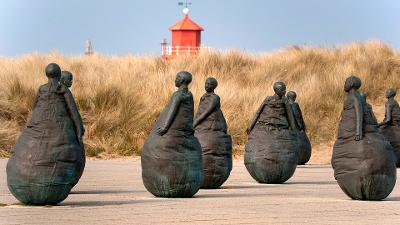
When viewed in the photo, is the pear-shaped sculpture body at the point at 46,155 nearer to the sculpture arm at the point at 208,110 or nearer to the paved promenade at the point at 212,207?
the paved promenade at the point at 212,207

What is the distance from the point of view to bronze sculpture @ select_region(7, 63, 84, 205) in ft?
42.8

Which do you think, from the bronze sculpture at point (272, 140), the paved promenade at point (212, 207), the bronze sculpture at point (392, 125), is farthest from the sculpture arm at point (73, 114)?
the bronze sculpture at point (392, 125)

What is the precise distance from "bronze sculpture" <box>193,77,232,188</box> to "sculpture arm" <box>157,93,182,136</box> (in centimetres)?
225

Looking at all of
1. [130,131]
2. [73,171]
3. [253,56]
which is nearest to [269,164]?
[73,171]

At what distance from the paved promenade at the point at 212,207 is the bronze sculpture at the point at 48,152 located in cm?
23

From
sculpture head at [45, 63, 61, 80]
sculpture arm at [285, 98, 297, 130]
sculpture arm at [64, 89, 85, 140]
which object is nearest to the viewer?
sculpture arm at [64, 89, 85, 140]

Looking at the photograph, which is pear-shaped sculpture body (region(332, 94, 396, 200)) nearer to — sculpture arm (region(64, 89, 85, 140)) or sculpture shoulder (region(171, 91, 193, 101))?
sculpture shoulder (region(171, 91, 193, 101))

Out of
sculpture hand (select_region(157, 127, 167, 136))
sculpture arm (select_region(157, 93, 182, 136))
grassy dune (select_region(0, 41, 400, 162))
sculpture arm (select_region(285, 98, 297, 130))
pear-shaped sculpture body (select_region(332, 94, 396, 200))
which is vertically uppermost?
sculpture arm (select_region(157, 93, 182, 136))

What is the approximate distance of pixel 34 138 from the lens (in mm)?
13141

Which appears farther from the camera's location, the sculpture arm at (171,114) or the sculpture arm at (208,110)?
the sculpture arm at (208,110)

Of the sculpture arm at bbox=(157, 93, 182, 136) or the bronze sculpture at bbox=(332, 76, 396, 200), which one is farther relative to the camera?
the bronze sculpture at bbox=(332, 76, 396, 200)

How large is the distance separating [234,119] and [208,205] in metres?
15.9

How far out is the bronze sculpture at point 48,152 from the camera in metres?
13.0

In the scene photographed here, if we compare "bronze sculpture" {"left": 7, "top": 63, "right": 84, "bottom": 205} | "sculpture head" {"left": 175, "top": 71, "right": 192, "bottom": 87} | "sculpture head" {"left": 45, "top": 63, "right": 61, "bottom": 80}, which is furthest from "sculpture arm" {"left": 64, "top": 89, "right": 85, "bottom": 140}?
"sculpture head" {"left": 175, "top": 71, "right": 192, "bottom": 87}
